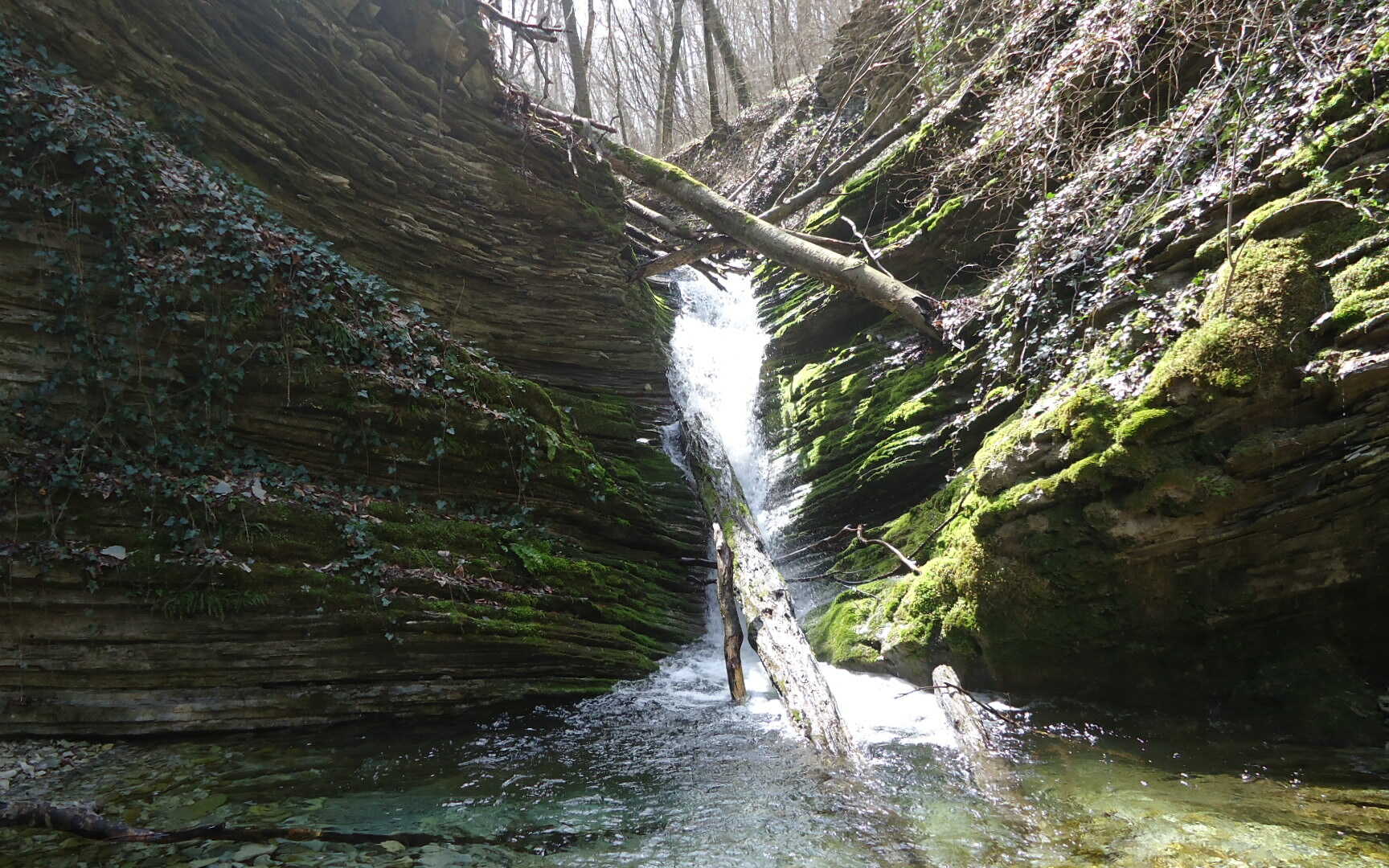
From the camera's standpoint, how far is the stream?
3.19m

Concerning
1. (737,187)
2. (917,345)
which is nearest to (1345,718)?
(917,345)

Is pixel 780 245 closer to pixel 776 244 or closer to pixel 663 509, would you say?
pixel 776 244

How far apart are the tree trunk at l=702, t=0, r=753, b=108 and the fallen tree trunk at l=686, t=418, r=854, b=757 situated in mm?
14098

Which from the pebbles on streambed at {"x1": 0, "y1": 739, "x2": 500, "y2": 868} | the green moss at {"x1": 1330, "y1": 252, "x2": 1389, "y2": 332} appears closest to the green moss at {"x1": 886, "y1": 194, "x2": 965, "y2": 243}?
the green moss at {"x1": 1330, "y1": 252, "x2": 1389, "y2": 332}

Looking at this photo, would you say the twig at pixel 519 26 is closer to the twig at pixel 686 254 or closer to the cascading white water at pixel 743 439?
the twig at pixel 686 254

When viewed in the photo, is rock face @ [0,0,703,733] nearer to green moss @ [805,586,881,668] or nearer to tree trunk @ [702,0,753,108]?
green moss @ [805,586,881,668]

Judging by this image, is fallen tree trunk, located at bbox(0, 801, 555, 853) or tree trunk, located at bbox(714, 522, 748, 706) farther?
tree trunk, located at bbox(714, 522, 748, 706)

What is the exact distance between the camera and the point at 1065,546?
17.2ft

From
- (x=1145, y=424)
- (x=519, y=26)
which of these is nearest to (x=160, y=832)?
(x=1145, y=424)

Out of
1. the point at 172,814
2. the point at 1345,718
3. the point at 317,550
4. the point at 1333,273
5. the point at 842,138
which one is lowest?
the point at 1345,718

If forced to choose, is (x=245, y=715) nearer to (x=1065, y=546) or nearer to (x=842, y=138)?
(x=1065, y=546)

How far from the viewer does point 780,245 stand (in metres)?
9.88

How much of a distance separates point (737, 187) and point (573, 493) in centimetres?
1141

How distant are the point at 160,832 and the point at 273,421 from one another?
366 cm
